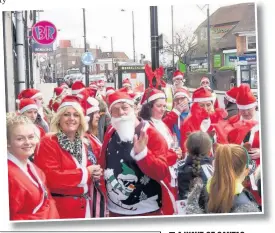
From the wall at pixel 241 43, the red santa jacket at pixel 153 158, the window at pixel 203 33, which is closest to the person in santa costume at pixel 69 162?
the red santa jacket at pixel 153 158

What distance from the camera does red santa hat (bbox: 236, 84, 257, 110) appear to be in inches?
162

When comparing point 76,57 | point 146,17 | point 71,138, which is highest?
point 146,17

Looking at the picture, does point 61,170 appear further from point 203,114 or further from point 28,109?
point 203,114

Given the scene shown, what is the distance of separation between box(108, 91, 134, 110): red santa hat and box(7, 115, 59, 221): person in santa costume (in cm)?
61

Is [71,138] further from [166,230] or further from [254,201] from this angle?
[254,201]

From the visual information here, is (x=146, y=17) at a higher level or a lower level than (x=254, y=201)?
higher

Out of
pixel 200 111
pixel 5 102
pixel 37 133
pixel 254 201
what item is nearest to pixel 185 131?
pixel 200 111

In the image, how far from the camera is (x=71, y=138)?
4074mm

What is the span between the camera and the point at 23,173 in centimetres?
402

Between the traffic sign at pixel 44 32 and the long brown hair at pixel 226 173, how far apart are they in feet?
4.99

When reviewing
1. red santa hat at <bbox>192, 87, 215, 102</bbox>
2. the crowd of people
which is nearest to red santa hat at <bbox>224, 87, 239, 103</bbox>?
the crowd of people

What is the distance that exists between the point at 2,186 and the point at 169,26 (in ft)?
5.72

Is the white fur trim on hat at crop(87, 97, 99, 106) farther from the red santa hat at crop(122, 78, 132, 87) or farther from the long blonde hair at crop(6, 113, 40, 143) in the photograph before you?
the long blonde hair at crop(6, 113, 40, 143)

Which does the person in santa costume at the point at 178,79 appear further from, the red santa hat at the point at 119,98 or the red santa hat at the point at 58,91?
the red santa hat at the point at 58,91
